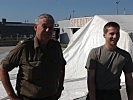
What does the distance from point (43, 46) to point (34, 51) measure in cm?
11

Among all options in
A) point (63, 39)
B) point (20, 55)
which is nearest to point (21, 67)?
point (20, 55)

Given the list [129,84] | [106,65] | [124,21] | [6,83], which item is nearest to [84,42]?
[124,21]

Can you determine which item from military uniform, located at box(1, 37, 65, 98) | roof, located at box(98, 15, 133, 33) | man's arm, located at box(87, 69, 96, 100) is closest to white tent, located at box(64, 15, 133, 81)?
roof, located at box(98, 15, 133, 33)

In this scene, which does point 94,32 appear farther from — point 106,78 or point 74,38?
point 106,78

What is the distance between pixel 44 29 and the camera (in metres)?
3.68

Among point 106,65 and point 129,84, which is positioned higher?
point 106,65

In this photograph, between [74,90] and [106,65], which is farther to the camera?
[74,90]

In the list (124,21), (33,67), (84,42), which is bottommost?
(84,42)

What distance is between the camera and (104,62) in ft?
13.3

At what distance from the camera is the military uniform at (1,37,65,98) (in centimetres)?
365

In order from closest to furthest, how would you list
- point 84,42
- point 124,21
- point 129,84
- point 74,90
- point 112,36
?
1. point 112,36
2. point 129,84
3. point 74,90
4. point 84,42
5. point 124,21

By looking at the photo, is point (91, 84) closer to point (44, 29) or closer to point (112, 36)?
point (112, 36)

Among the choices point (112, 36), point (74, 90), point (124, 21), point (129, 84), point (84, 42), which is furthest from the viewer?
point (124, 21)

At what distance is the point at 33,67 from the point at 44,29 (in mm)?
402
